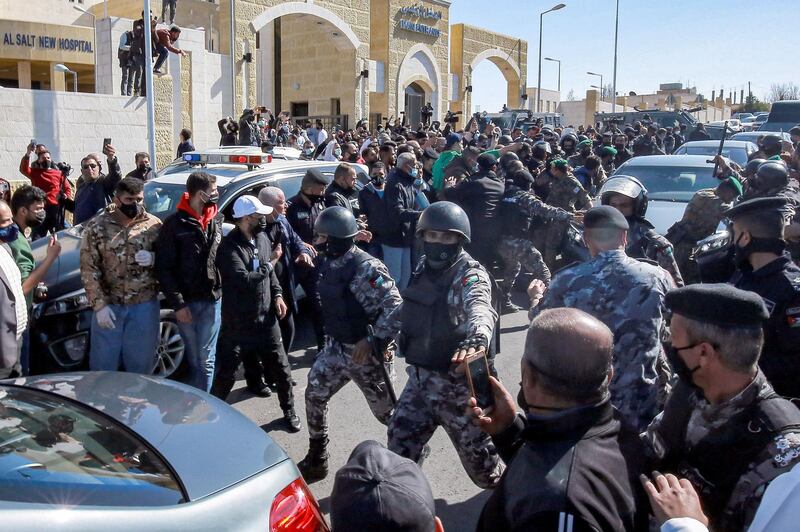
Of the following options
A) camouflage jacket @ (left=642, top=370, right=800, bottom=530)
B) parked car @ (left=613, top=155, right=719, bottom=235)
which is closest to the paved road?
camouflage jacket @ (left=642, top=370, right=800, bottom=530)

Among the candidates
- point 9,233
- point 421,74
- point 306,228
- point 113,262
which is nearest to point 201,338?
point 113,262

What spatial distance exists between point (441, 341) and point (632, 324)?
0.93 metres

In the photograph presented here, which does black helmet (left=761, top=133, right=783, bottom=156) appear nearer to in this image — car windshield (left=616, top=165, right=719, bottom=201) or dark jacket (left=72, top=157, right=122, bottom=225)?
car windshield (left=616, top=165, right=719, bottom=201)

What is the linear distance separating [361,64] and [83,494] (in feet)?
95.3

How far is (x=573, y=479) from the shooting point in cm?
180

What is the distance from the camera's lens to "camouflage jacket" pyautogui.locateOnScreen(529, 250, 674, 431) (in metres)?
3.27

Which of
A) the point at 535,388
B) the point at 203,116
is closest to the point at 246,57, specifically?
the point at 203,116

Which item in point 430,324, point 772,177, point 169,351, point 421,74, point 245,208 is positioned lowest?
point 169,351

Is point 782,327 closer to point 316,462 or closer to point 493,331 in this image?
point 493,331

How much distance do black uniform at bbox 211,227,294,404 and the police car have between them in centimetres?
92

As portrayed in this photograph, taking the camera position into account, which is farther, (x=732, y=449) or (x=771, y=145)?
(x=771, y=145)

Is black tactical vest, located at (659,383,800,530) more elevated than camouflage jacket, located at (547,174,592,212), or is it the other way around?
camouflage jacket, located at (547,174,592,212)

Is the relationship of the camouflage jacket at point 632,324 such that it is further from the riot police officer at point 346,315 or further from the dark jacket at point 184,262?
the dark jacket at point 184,262

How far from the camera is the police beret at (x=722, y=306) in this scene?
216 centimetres
